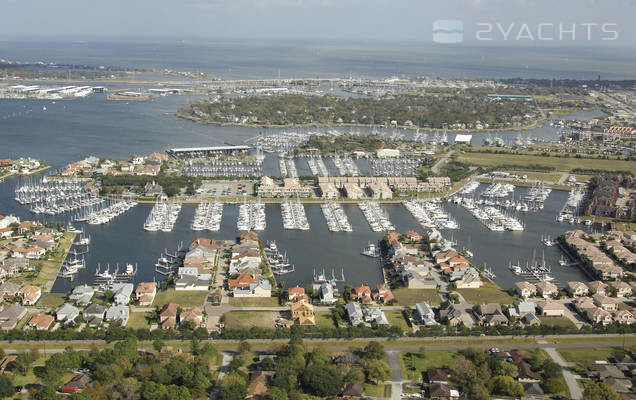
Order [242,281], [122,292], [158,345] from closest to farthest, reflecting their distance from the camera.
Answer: [158,345] < [122,292] < [242,281]

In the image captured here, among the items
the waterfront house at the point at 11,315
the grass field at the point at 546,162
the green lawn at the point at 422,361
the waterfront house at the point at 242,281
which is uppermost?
the grass field at the point at 546,162

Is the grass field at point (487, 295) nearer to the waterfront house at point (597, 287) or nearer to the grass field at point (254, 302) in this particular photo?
the waterfront house at point (597, 287)

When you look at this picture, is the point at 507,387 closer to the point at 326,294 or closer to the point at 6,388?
the point at 326,294

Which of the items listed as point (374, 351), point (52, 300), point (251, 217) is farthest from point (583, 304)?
point (52, 300)

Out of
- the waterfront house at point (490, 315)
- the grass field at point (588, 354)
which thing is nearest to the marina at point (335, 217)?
the waterfront house at point (490, 315)

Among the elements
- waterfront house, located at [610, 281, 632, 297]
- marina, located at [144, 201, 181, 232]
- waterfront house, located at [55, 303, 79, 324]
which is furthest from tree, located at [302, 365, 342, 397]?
marina, located at [144, 201, 181, 232]

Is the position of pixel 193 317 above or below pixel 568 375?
above
